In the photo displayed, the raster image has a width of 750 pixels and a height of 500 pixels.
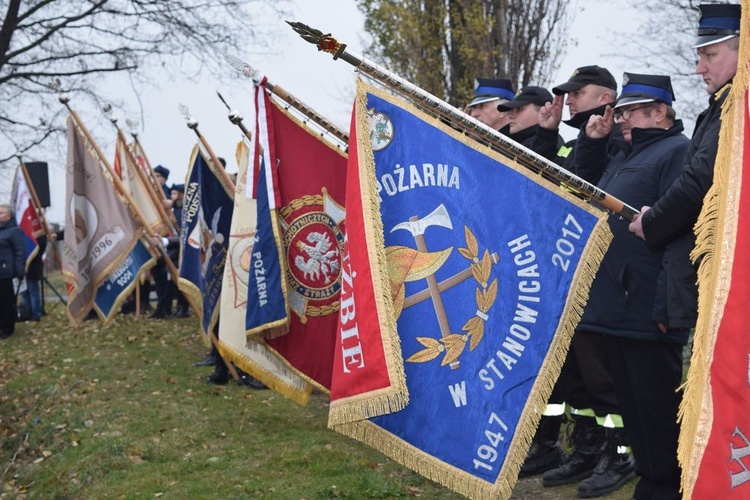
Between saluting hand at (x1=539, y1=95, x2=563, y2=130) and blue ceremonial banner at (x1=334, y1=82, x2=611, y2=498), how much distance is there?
4.71ft

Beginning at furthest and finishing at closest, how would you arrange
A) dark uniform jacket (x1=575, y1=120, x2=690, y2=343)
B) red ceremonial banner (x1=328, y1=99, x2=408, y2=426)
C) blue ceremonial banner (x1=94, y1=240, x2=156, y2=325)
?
blue ceremonial banner (x1=94, y1=240, x2=156, y2=325)
dark uniform jacket (x1=575, y1=120, x2=690, y2=343)
red ceremonial banner (x1=328, y1=99, x2=408, y2=426)

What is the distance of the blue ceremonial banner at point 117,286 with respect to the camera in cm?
1096

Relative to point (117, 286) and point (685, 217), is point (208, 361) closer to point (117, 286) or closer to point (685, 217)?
point (117, 286)

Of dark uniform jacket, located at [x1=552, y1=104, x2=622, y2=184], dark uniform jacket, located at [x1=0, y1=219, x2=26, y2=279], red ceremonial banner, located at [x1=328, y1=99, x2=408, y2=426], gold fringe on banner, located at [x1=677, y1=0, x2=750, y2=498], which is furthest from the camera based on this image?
dark uniform jacket, located at [x1=0, y1=219, x2=26, y2=279]

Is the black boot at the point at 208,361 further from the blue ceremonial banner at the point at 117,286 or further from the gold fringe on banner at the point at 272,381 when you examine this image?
the gold fringe on banner at the point at 272,381

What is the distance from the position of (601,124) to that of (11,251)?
1226cm

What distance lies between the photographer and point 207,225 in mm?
9586

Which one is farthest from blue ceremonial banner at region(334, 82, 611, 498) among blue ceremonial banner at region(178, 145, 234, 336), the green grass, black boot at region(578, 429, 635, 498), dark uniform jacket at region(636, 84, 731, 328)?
blue ceremonial banner at region(178, 145, 234, 336)

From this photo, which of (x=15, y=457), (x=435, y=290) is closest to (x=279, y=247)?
(x=435, y=290)

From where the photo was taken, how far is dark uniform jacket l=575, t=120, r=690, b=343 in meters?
4.82

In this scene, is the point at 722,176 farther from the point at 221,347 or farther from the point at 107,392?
the point at 107,392

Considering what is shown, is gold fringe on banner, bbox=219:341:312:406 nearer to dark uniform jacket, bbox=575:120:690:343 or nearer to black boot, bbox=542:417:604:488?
black boot, bbox=542:417:604:488

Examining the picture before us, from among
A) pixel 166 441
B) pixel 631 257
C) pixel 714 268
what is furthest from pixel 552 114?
pixel 166 441

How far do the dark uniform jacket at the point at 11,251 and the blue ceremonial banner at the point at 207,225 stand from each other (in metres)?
6.59
